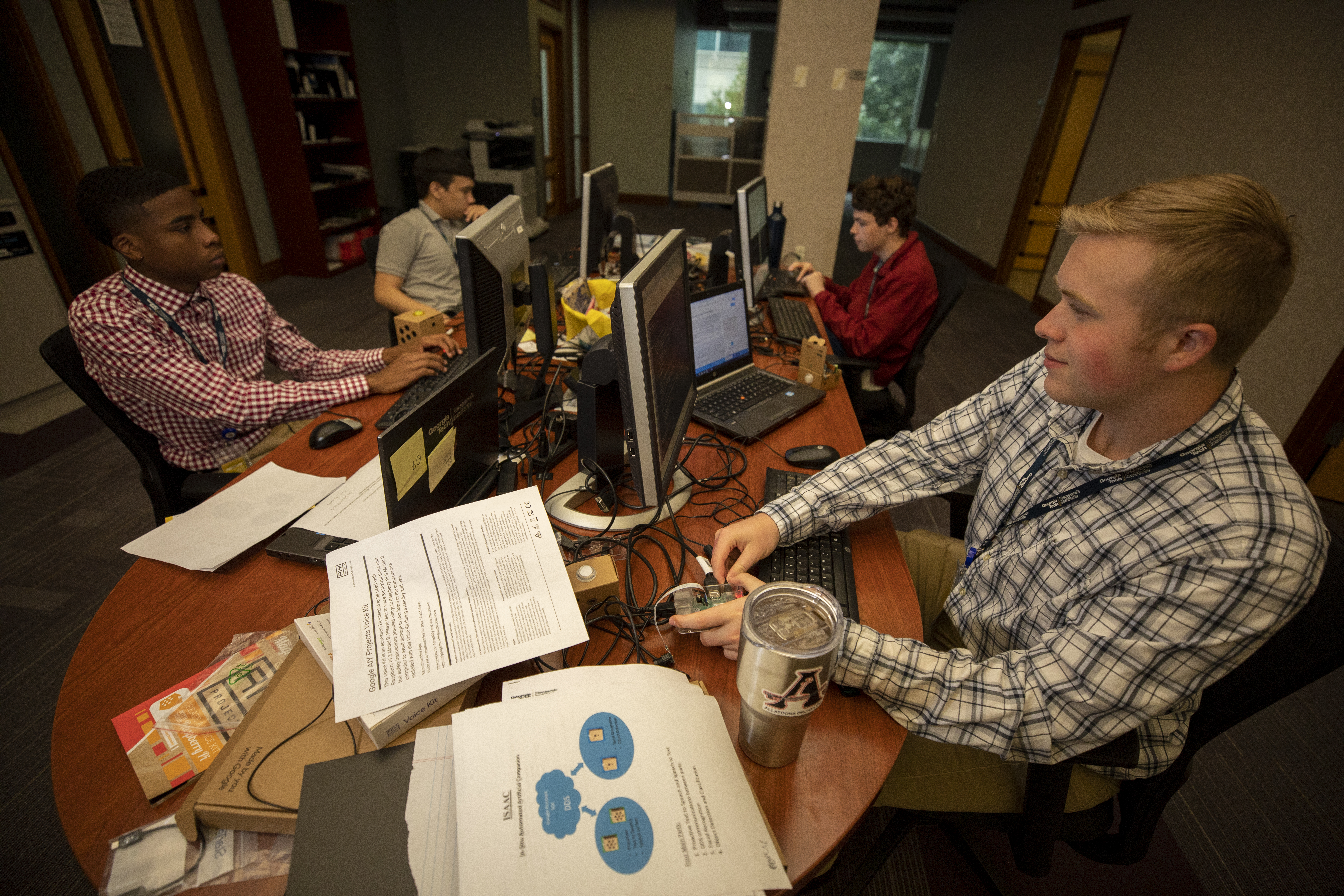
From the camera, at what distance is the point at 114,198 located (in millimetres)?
1408

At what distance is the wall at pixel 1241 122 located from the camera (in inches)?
106

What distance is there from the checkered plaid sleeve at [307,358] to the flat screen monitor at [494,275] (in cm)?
56

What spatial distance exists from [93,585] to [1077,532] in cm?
269

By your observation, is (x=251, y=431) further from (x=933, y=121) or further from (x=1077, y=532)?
(x=933, y=121)

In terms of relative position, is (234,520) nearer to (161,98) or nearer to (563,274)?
(563,274)

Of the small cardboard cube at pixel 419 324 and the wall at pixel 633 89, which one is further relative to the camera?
the wall at pixel 633 89

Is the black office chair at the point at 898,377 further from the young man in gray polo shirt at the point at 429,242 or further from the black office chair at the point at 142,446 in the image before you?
the black office chair at the point at 142,446

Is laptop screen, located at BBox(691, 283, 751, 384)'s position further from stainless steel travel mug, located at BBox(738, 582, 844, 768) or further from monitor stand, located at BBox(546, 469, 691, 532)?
stainless steel travel mug, located at BBox(738, 582, 844, 768)

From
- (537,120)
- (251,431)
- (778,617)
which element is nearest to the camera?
(778,617)

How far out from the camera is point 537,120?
644 cm

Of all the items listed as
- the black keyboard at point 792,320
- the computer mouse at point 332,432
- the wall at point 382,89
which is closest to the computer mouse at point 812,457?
the black keyboard at point 792,320

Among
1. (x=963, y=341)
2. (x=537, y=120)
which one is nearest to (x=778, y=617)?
(x=963, y=341)

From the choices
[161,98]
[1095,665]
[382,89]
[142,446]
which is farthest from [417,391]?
[382,89]

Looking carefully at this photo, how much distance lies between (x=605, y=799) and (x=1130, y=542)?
0.79 m
